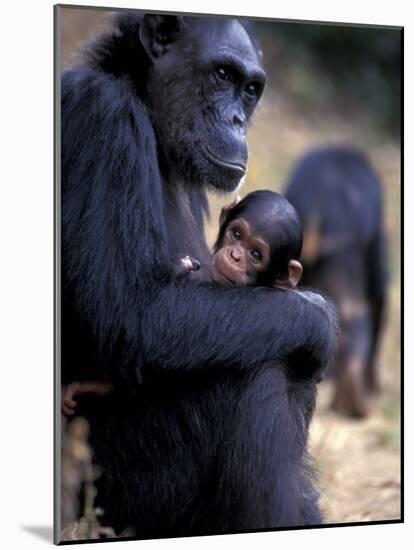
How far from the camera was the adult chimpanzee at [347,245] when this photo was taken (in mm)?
8172

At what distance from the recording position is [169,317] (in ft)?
12.9

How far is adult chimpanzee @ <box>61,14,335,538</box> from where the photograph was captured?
3938 millimetres

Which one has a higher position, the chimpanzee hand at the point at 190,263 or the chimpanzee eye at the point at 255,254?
the chimpanzee eye at the point at 255,254

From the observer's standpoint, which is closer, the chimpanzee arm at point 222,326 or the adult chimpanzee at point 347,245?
the chimpanzee arm at point 222,326

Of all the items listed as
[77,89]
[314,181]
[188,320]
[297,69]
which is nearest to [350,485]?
[188,320]

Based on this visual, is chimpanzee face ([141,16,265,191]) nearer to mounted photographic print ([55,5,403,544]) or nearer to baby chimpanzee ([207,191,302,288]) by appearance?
mounted photographic print ([55,5,403,544])

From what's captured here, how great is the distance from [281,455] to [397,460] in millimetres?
2089

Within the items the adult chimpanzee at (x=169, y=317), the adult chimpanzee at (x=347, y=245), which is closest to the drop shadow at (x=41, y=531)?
the adult chimpanzee at (x=169, y=317)

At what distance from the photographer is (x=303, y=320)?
406 centimetres

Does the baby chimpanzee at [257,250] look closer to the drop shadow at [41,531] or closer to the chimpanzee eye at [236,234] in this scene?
the chimpanzee eye at [236,234]

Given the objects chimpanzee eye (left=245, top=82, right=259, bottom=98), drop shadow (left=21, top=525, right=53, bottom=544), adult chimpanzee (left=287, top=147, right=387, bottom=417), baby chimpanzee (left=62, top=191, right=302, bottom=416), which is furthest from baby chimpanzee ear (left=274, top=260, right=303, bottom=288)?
adult chimpanzee (left=287, top=147, right=387, bottom=417)

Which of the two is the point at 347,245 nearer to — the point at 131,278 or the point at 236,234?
the point at 236,234

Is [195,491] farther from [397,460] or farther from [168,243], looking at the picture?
[397,460]

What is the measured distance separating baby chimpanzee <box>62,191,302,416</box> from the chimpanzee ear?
2.03ft
